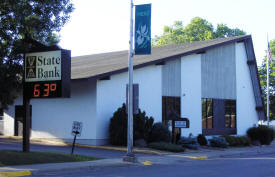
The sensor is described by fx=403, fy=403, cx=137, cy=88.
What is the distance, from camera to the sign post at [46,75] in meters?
15.4

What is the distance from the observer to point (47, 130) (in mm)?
26094

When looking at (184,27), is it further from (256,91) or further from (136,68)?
(136,68)

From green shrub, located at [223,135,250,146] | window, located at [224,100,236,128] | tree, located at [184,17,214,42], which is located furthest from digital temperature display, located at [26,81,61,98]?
tree, located at [184,17,214,42]

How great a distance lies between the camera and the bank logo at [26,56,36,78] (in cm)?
1601

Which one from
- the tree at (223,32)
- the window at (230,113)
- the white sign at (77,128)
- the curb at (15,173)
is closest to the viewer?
the curb at (15,173)

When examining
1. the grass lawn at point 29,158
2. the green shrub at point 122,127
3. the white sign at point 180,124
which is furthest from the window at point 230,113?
the grass lawn at point 29,158

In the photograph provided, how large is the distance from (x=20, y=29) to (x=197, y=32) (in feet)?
197

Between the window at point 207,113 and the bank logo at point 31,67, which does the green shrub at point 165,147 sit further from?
the bank logo at point 31,67

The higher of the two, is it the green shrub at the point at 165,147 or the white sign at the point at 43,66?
the white sign at the point at 43,66

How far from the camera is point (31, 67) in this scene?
16.1 meters

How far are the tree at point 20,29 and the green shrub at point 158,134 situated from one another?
10.1m

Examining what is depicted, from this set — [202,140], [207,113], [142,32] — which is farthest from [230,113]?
[142,32]

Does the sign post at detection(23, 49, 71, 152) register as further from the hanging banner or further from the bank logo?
the hanging banner

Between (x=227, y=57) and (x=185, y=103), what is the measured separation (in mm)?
6507
